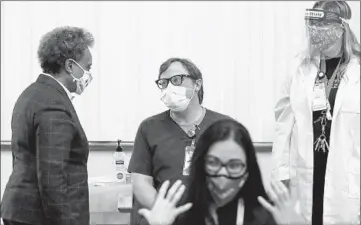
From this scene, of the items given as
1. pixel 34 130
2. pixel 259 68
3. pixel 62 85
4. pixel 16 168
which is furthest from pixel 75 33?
pixel 259 68

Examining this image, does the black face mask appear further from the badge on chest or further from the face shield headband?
the face shield headband

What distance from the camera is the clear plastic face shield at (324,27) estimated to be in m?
2.04

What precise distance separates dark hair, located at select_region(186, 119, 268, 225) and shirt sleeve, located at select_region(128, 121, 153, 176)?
1.53 ft

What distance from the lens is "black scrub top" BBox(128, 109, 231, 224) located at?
196cm

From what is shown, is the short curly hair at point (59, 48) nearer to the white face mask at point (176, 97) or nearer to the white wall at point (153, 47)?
the white face mask at point (176, 97)

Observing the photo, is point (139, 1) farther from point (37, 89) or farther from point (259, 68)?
point (37, 89)

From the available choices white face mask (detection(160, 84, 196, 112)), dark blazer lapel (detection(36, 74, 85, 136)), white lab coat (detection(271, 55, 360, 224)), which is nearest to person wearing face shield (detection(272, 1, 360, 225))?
white lab coat (detection(271, 55, 360, 224))

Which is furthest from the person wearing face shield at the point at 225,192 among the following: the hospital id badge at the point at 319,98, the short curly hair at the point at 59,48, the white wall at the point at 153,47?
the white wall at the point at 153,47

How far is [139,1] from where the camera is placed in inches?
116

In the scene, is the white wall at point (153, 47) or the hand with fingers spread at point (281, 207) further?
the white wall at point (153, 47)

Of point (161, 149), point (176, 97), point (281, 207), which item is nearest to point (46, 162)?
point (161, 149)

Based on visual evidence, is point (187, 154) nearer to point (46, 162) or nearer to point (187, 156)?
point (187, 156)

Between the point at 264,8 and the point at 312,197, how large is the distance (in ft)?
4.35

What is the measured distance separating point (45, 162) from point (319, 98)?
3.73 feet
